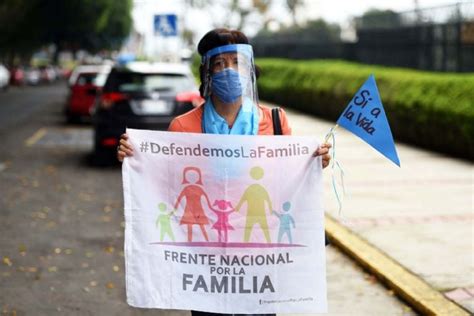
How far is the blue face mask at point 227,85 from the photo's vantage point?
3762 millimetres

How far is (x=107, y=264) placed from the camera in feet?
24.9

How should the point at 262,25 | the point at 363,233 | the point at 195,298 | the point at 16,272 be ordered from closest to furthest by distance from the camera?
the point at 195,298 → the point at 16,272 → the point at 363,233 → the point at 262,25

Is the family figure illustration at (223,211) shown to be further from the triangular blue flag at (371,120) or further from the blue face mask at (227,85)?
the triangular blue flag at (371,120)

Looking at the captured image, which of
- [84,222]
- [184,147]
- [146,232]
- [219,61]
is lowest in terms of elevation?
[84,222]

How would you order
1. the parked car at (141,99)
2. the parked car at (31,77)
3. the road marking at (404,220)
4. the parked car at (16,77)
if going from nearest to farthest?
1. the road marking at (404,220)
2. the parked car at (141,99)
3. the parked car at (16,77)
4. the parked car at (31,77)

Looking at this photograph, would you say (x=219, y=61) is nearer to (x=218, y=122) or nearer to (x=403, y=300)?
(x=218, y=122)

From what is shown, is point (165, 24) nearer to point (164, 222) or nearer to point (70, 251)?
point (70, 251)

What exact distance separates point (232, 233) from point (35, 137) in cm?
1649

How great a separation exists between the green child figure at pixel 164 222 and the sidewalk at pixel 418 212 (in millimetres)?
1379

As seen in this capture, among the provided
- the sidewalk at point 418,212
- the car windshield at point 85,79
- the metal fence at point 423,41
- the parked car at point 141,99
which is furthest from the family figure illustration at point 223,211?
the car windshield at point 85,79

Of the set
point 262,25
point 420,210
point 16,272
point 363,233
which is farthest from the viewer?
point 262,25

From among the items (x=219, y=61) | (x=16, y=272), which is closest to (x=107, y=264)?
(x=16, y=272)

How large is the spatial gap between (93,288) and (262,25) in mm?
75700

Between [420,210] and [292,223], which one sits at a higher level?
[292,223]
